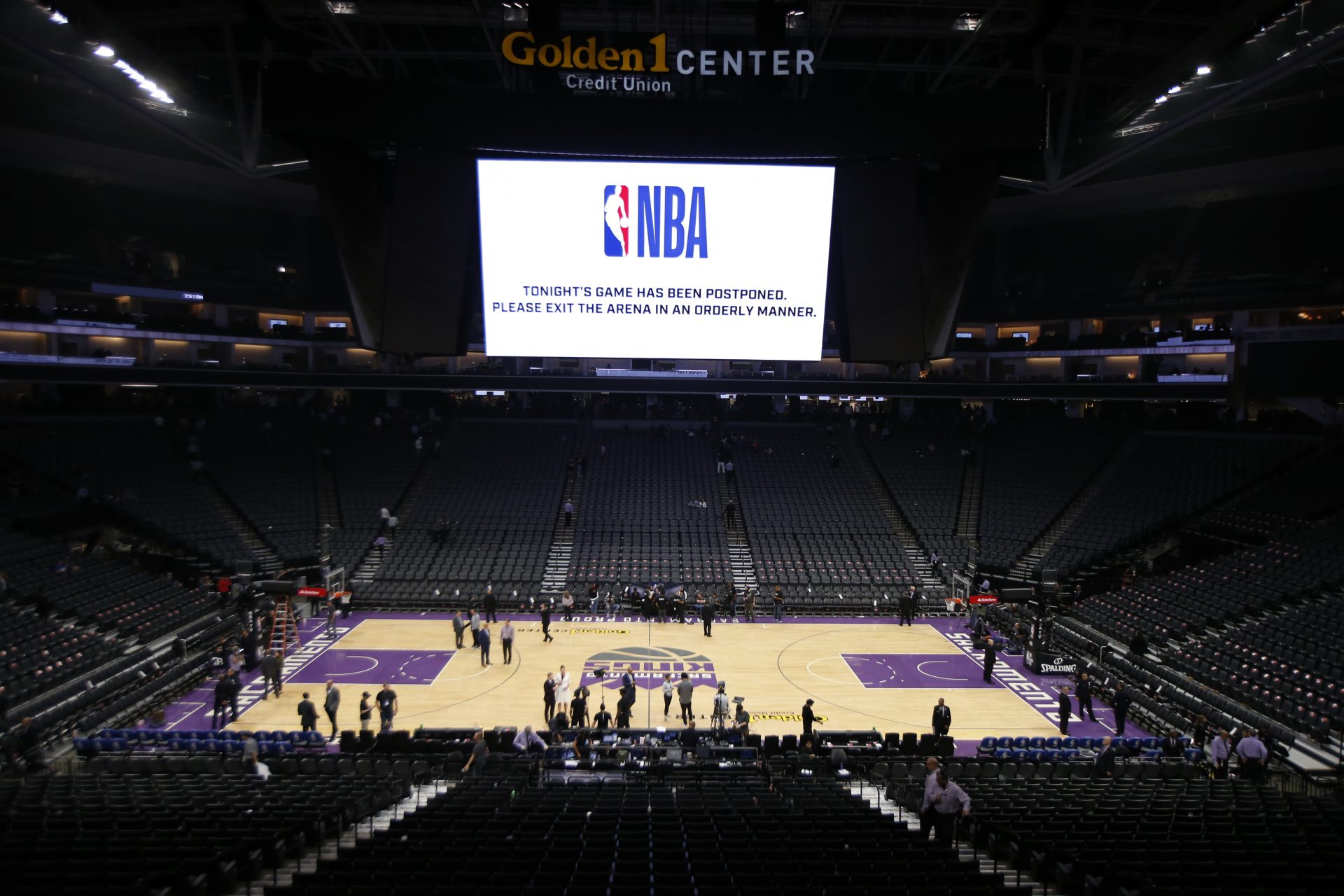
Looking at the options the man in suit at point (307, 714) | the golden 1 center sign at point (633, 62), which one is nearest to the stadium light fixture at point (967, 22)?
the golden 1 center sign at point (633, 62)

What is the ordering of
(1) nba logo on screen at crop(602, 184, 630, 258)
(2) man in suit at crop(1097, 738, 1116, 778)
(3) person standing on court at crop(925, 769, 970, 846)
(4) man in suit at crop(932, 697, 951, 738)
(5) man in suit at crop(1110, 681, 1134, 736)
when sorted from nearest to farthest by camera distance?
(3) person standing on court at crop(925, 769, 970, 846) → (2) man in suit at crop(1097, 738, 1116, 778) → (4) man in suit at crop(932, 697, 951, 738) → (5) man in suit at crop(1110, 681, 1134, 736) → (1) nba logo on screen at crop(602, 184, 630, 258)

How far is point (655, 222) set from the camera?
2003 cm

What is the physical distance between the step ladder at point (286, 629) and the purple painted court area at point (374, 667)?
1.19m

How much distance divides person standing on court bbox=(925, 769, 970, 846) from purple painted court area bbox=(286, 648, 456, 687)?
14455mm

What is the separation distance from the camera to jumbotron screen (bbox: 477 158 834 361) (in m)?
19.9

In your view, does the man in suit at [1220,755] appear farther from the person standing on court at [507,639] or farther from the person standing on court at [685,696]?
the person standing on court at [507,639]

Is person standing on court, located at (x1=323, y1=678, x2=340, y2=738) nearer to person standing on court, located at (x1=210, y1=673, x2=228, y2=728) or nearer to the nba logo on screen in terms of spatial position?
person standing on court, located at (x1=210, y1=673, x2=228, y2=728)

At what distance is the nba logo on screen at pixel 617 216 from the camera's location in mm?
19844

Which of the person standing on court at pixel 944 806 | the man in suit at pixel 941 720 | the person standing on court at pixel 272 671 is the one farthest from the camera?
the person standing on court at pixel 272 671

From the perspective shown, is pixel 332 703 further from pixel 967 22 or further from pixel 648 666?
pixel 967 22

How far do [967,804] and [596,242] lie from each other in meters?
15.4

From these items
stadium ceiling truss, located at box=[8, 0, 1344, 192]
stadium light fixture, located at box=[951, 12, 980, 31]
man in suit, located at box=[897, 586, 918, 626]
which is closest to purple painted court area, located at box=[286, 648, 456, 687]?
stadium ceiling truss, located at box=[8, 0, 1344, 192]

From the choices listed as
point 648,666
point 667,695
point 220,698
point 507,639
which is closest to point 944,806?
point 667,695

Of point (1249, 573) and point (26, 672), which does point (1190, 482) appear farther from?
point (26, 672)
